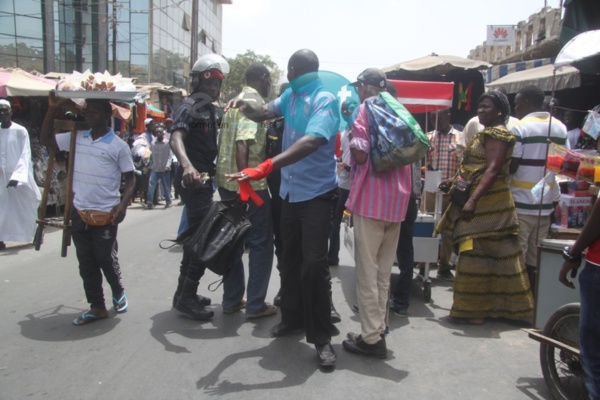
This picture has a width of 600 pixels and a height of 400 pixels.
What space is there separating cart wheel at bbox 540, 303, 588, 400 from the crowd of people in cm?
100

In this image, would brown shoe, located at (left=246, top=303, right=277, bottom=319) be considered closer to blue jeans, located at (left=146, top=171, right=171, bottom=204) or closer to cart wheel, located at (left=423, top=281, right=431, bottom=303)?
cart wheel, located at (left=423, top=281, right=431, bottom=303)

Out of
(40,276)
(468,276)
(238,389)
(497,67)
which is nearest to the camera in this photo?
(238,389)

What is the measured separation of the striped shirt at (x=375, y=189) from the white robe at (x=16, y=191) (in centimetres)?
454

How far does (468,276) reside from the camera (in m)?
4.06

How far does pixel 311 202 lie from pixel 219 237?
705mm

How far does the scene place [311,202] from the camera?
328 cm

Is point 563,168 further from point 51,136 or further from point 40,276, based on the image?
point 40,276

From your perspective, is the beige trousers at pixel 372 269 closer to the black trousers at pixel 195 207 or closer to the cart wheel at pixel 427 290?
the black trousers at pixel 195 207

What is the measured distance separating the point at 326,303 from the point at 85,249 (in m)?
1.97

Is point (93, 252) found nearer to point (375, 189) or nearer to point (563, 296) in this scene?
point (375, 189)

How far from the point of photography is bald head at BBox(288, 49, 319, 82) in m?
3.23

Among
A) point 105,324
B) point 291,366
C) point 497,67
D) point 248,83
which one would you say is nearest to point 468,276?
point 291,366

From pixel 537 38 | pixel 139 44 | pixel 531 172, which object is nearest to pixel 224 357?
pixel 531 172

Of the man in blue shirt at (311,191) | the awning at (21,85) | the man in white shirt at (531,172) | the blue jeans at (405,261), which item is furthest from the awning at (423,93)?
the awning at (21,85)
